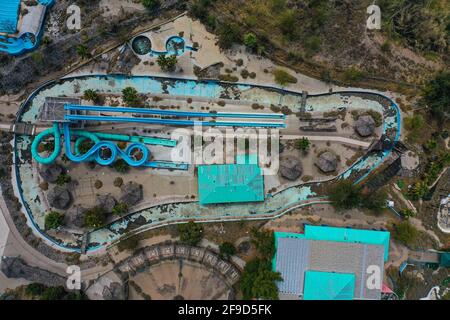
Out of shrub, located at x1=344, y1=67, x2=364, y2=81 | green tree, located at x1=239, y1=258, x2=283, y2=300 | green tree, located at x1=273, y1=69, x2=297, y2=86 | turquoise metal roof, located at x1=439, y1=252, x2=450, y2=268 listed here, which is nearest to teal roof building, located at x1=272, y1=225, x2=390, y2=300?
green tree, located at x1=239, y1=258, x2=283, y2=300

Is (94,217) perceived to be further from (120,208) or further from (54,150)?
(54,150)

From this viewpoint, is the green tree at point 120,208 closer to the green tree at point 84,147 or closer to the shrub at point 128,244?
the shrub at point 128,244

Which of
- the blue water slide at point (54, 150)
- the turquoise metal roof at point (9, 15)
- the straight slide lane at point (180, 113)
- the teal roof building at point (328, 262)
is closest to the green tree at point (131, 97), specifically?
the straight slide lane at point (180, 113)

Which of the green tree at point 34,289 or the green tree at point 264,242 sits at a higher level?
the green tree at point 264,242

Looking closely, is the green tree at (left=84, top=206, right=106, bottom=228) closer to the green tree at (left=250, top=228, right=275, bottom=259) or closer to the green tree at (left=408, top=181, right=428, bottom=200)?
the green tree at (left=250, top=228, right=275, bottom=259)

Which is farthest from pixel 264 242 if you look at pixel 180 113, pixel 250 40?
pixel 250 40

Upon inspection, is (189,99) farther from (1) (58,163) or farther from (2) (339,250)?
(2) (339,250)

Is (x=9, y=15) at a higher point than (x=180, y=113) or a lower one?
higher

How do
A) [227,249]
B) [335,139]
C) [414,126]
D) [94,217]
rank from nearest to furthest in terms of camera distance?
[94,217] → [227,249] → [414,126] → [335,139]
